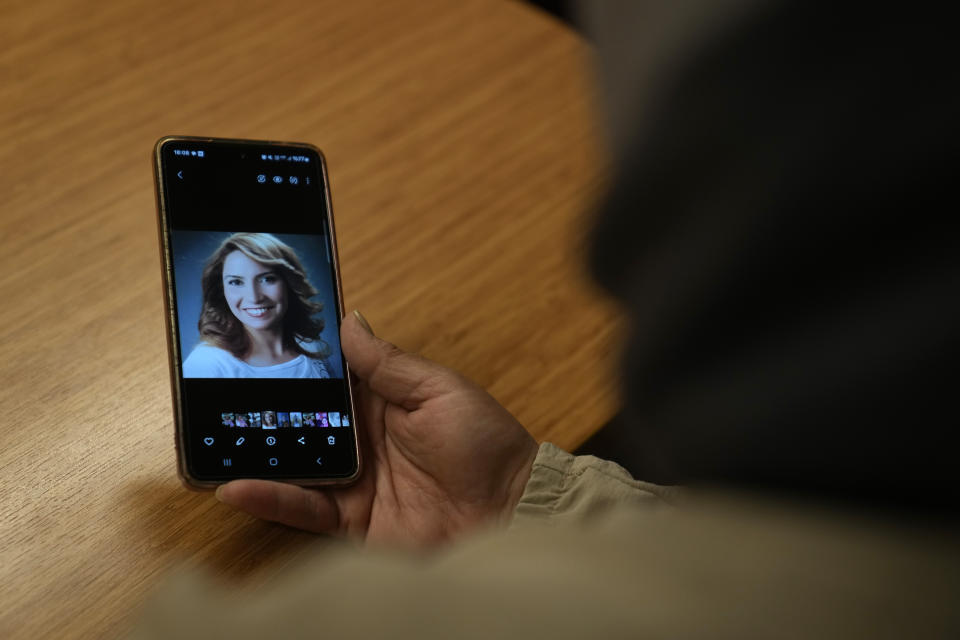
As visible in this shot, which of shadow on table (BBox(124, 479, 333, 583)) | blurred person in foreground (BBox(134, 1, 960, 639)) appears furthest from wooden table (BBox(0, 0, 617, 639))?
blurred person in foreground (BBox(134, 1, 960, 639))

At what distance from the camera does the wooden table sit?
640mm

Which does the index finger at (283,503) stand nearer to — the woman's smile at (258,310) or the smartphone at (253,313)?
the smartphone at (253,313)

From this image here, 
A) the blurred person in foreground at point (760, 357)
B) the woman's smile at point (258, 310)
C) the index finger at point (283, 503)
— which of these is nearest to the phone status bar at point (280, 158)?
the woman's smile at point (258, 310)

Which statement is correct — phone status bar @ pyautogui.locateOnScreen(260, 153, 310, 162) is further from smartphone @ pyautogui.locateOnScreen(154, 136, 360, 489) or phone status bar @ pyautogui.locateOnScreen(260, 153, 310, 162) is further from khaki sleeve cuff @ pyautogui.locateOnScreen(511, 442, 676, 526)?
khaki sleeve cuff @ pyautogui.locateOnScreen(511, 442, 676, 526)

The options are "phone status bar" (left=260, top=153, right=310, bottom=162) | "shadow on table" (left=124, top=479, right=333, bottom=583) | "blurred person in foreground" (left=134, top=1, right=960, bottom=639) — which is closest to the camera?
"blurred person in foreground" (left=134, top=1, right=960, bottom=639)

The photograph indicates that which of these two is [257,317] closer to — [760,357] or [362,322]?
[362,322]

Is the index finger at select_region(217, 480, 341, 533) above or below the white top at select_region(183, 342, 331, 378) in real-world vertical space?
Result: below

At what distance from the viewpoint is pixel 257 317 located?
0.72m

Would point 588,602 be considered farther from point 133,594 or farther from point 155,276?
point 155,276

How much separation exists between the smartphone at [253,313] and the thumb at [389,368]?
0.7 inches

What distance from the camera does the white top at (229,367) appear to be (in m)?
0.68

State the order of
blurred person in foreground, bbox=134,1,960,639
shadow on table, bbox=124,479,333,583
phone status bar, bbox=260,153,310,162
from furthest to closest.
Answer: phone status bar, bbox=260,153,310,162 → shadow on table, bbox=124,479,333,583 → blurred person in foreground, bbox=134,1,960,639

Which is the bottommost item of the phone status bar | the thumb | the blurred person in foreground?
the thumb

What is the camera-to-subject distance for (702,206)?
→ 260mm
